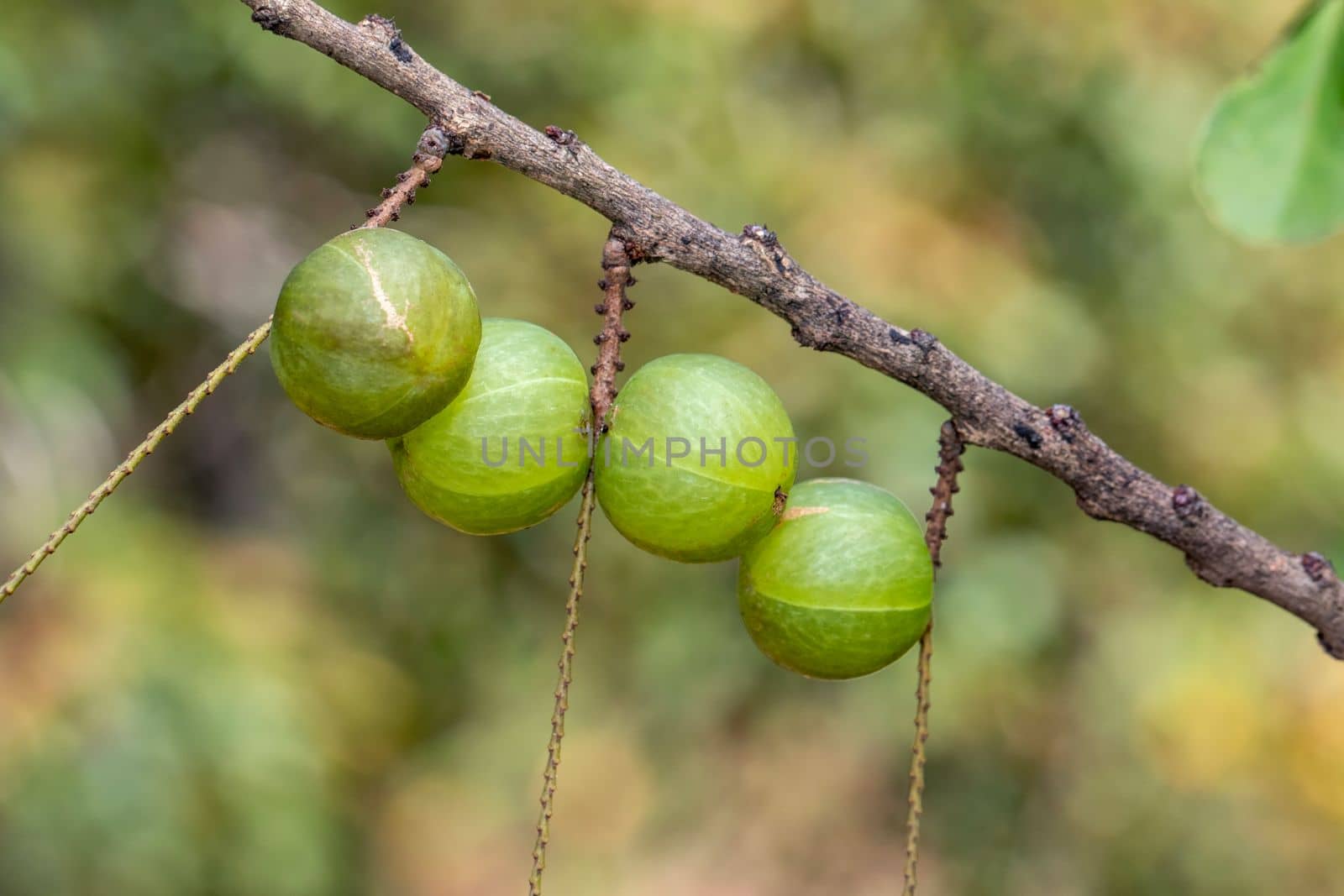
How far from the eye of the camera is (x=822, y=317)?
4.99ft

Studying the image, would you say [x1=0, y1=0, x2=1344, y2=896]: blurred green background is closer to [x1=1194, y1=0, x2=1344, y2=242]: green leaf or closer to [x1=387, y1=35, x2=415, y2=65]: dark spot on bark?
[x1=1194, y1=0, x2=1344, y2=242]: green leaf

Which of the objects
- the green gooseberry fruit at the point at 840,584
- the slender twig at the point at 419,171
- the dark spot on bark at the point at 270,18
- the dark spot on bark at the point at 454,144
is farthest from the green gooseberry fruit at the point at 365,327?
the green gooseberry fruit at the point at 840,584

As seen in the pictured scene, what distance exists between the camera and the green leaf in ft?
4.75

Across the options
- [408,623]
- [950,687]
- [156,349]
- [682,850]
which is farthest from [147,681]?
[950,687]

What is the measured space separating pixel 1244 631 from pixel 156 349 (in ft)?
14.2

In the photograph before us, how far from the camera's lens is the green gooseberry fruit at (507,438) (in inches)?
57.9

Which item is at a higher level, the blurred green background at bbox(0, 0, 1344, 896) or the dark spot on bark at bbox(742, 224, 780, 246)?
the blurred green background at bbox(0, 0, 1344, 896)

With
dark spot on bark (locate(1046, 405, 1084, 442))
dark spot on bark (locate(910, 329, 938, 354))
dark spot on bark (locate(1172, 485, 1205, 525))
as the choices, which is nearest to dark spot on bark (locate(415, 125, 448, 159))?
dark spot on bark (locate(910, 329, 938, 354))

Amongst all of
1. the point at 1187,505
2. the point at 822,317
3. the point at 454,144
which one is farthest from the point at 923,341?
the point at 454,144

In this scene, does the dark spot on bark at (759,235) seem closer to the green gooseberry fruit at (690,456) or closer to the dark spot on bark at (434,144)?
the green gooseberry fruit at (690,456)

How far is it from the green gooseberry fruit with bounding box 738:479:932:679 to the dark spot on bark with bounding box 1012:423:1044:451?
22 centimetres

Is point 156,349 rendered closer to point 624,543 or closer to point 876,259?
point 624,543

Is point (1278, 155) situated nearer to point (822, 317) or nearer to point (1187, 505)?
point (1187, 505)

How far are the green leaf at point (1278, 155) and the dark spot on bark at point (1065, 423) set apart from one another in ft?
1.07
